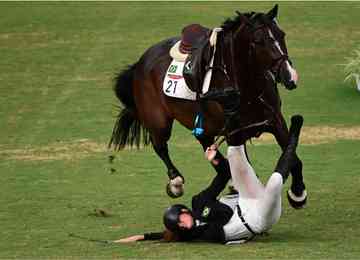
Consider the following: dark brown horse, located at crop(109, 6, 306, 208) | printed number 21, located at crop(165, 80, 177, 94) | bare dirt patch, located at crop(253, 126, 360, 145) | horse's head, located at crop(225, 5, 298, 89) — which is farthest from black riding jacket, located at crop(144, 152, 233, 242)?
bare dirt patch, located at crop(253, 126, 360, 145)

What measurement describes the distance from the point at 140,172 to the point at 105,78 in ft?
Answer: 24.0

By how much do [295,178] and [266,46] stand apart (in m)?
1.36

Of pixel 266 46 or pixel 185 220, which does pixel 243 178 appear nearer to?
pixel 185 220

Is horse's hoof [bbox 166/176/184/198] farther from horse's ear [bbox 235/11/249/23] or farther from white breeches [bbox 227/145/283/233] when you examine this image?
horse's ear [bbox 235/11/249/23]

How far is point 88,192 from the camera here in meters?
13.6

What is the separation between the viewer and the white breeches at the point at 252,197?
9992 millimetres

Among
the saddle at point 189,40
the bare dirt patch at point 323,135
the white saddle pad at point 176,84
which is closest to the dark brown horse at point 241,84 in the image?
the white saddle pad at point 176,84

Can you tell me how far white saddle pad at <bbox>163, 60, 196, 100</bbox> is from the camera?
11.4m

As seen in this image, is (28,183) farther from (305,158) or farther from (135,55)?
(135,55)

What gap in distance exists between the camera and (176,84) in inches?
454

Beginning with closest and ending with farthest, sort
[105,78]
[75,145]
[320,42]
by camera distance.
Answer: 1. [75,145]
2. [105,78]
3. [320,42]

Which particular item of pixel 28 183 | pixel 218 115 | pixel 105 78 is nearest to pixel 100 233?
pixel 218 115

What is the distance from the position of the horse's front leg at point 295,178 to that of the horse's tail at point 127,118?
263cm

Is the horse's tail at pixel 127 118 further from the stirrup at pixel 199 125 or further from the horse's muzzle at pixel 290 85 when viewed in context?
the horse's muzzle at pixel 290 85
